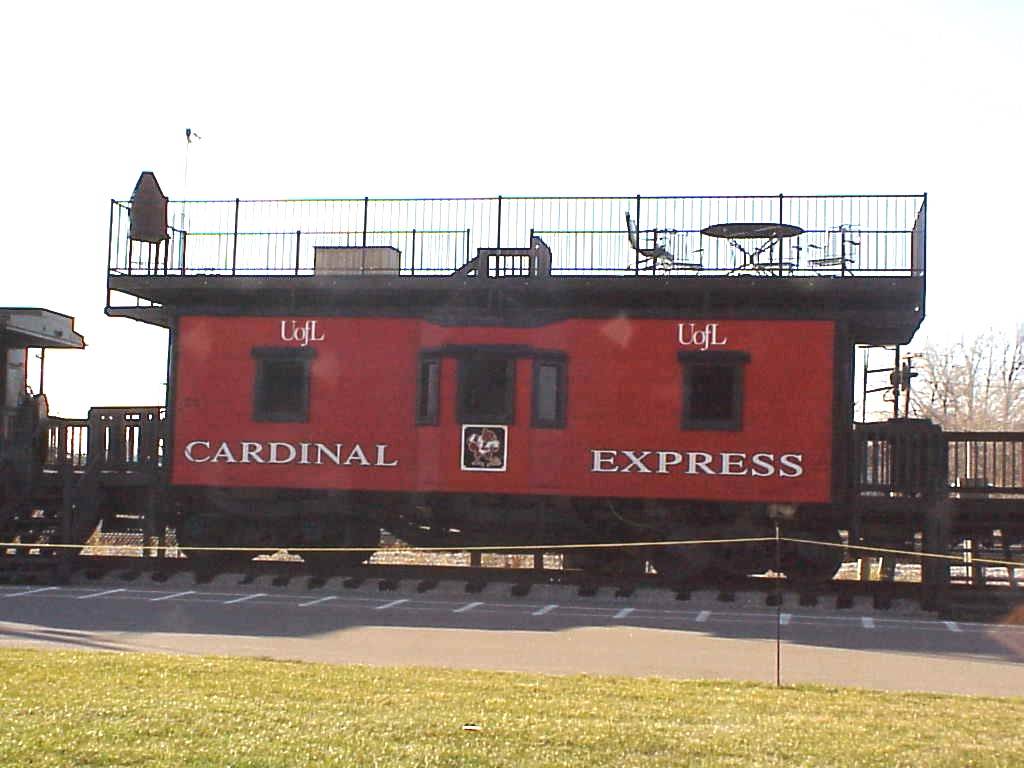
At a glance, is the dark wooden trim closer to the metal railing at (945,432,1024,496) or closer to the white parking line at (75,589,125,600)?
the white parking line at (75,589,125,600)

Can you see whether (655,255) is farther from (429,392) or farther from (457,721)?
(457,721)

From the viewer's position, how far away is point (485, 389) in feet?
64.0

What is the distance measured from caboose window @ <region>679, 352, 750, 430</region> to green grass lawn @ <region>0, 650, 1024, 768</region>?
28.7 ft

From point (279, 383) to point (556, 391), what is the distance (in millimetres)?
4165

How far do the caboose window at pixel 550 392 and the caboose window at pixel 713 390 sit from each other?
5.50 ft

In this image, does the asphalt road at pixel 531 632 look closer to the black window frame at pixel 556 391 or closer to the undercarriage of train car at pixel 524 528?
the undercarriage of train car at pixel 524 528

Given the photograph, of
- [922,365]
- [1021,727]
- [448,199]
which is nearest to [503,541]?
[448,199]

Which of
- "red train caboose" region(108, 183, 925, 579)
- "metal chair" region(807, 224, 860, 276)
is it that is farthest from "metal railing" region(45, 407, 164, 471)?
"metal chair" region(807, 224, 860, 276)

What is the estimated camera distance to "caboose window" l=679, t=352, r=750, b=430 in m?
19.0

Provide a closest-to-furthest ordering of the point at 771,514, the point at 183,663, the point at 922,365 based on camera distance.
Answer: the point at 183,663 → the point at 771,514 → the point at 922,365

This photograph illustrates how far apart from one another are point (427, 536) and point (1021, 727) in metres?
12.5

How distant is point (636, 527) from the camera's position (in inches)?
770

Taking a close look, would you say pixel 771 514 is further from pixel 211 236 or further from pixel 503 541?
pixel 211 236

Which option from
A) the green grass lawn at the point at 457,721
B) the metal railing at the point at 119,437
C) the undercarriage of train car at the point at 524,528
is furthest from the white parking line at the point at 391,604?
the green grass lawn at the point at 457,721
